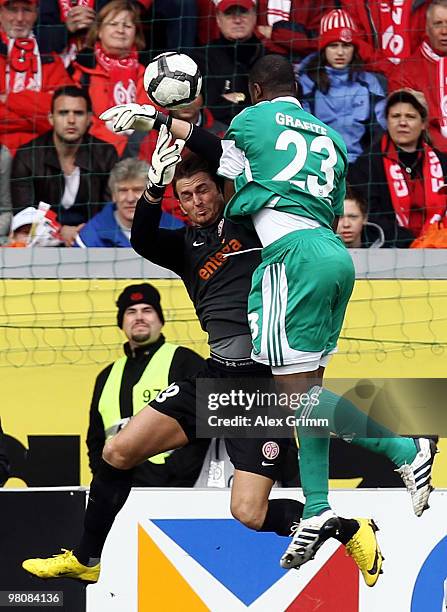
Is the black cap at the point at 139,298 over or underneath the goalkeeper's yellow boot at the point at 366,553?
over

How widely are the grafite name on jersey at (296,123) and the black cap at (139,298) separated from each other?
2273mm

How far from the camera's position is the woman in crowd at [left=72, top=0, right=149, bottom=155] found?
841cm

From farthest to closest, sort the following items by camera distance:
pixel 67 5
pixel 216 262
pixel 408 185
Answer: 1. pixel 67 5
2. pixel 408 185
3. pixel 216 262

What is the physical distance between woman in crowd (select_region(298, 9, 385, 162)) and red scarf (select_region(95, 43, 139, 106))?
1.06 m

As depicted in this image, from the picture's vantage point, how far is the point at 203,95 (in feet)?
27.6

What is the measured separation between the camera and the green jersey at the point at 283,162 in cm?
525

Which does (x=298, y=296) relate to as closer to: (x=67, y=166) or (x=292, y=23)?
(x=67, y=166)

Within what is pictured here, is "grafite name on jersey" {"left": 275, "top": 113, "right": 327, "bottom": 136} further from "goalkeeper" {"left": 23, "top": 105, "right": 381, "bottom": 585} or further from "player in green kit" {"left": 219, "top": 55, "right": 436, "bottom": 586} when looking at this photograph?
"goalkeeper" {"left": 23, "top": 105, "right": 381, "bottom": 585}

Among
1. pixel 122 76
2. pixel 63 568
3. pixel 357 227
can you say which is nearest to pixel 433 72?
pixel 357 227

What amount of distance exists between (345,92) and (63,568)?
3885 mm

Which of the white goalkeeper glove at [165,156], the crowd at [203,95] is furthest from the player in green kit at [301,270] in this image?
the crowd at [203,95]

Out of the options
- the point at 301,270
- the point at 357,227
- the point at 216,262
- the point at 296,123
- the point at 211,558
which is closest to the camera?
the point at 301,270

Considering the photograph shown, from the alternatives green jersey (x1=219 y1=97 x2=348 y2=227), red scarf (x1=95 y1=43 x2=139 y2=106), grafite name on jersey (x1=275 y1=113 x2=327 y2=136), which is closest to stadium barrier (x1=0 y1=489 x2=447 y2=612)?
green jersey (x1=219 y1=97 x2=348 y2=227)

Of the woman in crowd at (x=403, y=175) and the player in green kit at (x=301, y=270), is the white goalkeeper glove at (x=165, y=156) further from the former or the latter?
the woman in crowd at (x=403, y=175)
